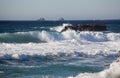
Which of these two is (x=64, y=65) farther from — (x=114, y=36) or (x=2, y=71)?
(x=114, y=36)

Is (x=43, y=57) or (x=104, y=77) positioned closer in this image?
(x=104, y=77)

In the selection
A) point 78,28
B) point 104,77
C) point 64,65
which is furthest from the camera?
→ point 78,28

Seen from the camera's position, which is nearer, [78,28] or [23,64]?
[23,64]

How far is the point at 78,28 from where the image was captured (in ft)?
189

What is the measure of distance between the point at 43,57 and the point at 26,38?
18.2 metres

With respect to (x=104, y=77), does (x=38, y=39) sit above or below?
below

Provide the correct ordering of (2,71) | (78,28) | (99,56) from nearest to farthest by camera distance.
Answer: (2,71) → (99,56) → (78,28)

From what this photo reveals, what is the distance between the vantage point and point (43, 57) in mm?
21359

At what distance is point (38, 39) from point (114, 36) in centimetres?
1122

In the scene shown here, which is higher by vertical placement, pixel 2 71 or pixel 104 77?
pixel 104 77

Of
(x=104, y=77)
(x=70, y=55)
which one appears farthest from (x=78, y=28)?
(x=104, y=77)

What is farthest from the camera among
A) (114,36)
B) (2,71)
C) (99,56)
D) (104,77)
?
(114,36)

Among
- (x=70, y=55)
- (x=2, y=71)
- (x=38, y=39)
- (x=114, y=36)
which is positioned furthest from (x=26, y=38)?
(x=2, y=71)

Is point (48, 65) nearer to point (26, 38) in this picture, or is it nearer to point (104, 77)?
point (104, 77)
